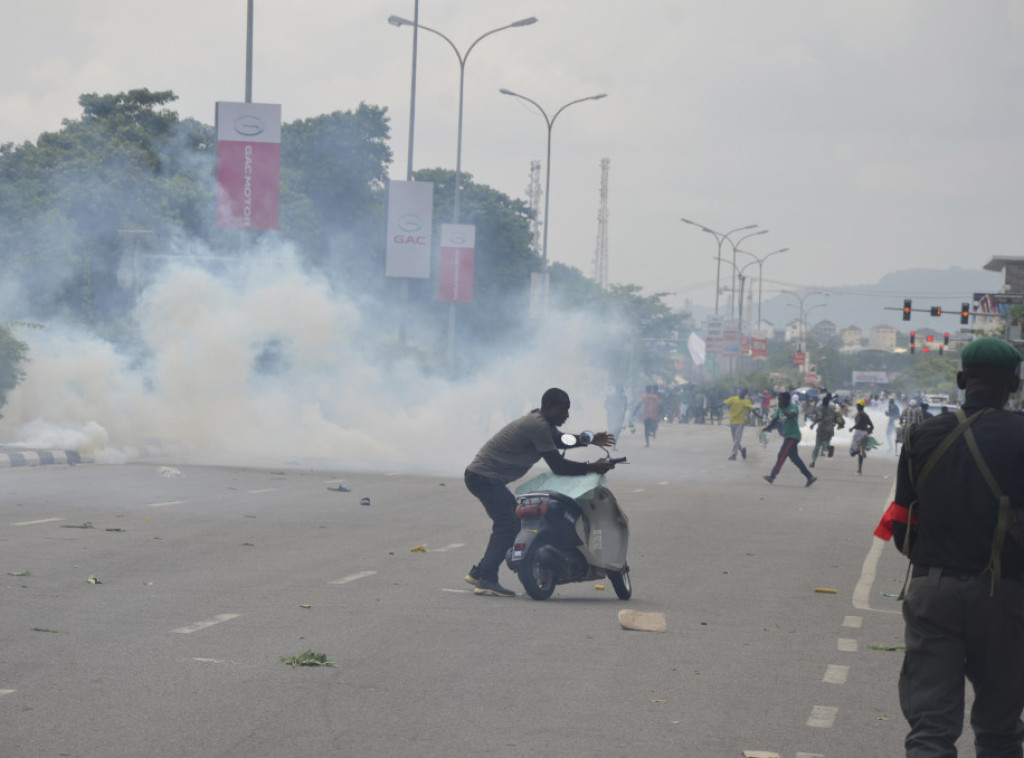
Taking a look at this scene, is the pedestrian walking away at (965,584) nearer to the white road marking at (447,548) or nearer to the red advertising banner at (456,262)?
the white road marking at (447,548)

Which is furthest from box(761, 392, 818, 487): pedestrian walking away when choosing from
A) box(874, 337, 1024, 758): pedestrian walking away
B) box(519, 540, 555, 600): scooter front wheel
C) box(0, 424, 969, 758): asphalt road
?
box(874, 337, 1024, 758): pedestrian walking away

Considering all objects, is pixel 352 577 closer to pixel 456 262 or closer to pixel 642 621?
pixel 642 621

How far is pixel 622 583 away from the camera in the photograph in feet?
33.4

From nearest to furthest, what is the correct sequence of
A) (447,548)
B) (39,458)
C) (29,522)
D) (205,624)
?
1. (205,624)
2. (447,548)
3. (29,522)
4. (39,458)

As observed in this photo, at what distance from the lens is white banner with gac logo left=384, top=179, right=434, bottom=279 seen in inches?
1307

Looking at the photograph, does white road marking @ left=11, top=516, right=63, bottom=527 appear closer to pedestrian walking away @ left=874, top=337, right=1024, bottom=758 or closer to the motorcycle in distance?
the motorcycle in distance

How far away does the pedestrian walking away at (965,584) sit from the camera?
4500 millimetres

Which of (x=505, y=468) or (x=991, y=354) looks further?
(x=505, y=468)

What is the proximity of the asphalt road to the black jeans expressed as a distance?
33cm

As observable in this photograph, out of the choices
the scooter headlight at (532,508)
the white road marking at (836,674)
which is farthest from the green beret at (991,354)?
the scooter headlight at (532,508)

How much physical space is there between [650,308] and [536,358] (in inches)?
2628

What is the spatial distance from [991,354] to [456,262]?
34.1m

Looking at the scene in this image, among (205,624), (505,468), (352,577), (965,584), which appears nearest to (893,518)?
(965,584)

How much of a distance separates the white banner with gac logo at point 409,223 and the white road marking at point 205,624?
24832mm
